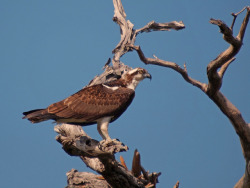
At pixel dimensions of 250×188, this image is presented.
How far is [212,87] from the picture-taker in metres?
8.65

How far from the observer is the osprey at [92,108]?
8055 mm

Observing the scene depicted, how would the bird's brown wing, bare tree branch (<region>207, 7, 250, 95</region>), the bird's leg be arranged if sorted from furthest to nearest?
the bird's leg, the bird's brown wing, bare tree branch (<region>207, 7, 250, 95</region>)

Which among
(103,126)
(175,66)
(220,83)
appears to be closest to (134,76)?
(175,66)

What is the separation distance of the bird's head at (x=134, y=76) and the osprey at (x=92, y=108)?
0.16 meters

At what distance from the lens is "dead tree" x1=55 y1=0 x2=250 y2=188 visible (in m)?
7.31

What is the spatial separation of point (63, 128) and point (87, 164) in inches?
35.5

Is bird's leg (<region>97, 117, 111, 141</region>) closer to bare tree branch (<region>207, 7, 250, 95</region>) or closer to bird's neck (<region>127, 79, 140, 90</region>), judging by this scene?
bird's neck (<region>127, 79, 140, 90</region>)

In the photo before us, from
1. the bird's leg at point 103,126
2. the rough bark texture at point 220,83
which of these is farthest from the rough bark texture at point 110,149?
the rough bark texture at point 220,83

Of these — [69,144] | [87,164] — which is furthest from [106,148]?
[87,164]

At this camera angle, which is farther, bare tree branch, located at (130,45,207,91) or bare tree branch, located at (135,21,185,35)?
bare tree branch, located at (135,21,185,35)

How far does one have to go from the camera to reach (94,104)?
839 cm

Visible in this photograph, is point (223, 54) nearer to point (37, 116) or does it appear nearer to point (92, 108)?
point (92, 108)

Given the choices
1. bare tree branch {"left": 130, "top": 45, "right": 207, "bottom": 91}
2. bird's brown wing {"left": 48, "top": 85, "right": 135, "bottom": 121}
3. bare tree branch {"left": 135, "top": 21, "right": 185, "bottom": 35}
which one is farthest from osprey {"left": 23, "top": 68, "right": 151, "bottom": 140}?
bare tree branch {"left": 135, "top": 21, "right": 185, "bottom": 35}

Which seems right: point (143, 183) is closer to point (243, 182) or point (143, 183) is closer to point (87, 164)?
point (87, 164)
